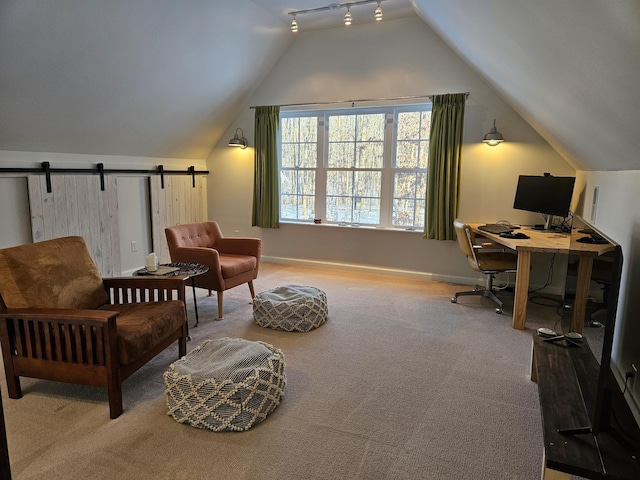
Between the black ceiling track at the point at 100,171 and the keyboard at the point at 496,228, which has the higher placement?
the black ceiling track at the point at 100,171

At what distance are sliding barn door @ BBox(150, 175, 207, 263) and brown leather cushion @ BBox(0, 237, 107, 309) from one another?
8.80 feet

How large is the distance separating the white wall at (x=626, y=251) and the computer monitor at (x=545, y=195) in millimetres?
1203

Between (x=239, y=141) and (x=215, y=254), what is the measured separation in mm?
2633

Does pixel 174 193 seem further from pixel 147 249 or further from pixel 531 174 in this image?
pixel 531 174

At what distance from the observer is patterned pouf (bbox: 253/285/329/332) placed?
3436mm

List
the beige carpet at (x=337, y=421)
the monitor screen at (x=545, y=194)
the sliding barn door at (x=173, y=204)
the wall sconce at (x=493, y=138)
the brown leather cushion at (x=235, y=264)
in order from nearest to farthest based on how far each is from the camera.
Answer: the beige carpet at (x=337, y=421) < the brown leather cushion at (x=235, y=264) < the monitor screen at (x=545, y=194) < the wall sconce at (x=493, y=138) < the sliding barn door at (x=173, y=204)

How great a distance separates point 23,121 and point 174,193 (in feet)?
7.52

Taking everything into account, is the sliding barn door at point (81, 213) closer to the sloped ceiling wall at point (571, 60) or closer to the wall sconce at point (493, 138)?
the sloped ceiling wall at point (571, 60)

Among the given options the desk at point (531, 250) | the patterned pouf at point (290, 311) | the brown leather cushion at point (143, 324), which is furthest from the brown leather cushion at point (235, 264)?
the desk at point (531, 250)

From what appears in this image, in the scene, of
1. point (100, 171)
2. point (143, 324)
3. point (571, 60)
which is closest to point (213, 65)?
point (100, 171)

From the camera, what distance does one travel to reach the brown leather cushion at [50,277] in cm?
238

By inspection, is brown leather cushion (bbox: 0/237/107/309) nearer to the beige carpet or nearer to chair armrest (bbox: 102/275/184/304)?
chair armrest (bbox: 102/275/184/304)

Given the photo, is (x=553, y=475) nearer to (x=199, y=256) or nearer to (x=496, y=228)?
(x=199, y=256)

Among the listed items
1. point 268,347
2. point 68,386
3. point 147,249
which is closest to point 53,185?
point 147,249
